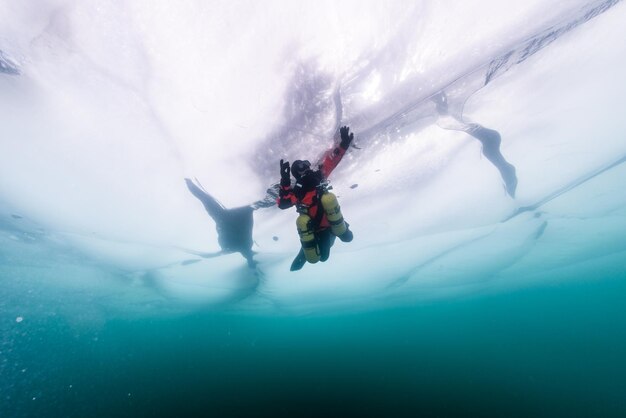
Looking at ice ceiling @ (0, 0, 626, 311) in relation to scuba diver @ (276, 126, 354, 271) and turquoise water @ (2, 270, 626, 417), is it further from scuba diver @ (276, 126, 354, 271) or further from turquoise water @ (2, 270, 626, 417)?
turquoise water @ (2, 270, 626, 417)

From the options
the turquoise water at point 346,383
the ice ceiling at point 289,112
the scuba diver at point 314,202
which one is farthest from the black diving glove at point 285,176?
the turquoise water at point 346,383

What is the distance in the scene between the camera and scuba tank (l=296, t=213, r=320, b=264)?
5.21 metres

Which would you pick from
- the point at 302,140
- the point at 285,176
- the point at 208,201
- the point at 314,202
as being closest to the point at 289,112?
the point at 302,140

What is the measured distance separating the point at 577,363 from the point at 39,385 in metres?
102

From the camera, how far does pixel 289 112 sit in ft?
21.0

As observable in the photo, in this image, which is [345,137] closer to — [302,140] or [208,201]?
[302,140]

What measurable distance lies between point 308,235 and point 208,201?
587cm

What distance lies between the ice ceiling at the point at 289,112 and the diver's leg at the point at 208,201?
0.37m

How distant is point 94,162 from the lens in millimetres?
8141

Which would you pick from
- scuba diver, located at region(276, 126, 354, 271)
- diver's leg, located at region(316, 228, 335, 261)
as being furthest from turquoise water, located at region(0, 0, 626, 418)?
diver's leg, located at region(316, 228, 335, 261)

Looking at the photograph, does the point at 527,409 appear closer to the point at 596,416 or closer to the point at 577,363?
the point at 596,416

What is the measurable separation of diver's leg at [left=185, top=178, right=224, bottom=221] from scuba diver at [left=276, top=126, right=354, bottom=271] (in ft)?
17.4

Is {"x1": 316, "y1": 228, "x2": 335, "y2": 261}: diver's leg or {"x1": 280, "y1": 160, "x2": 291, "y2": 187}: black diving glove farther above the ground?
{"x1": 280, "y1": 160, "x2": 291, "y2": 187}: black diving glove

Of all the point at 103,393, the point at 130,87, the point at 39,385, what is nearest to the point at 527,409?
the point at 130,87
